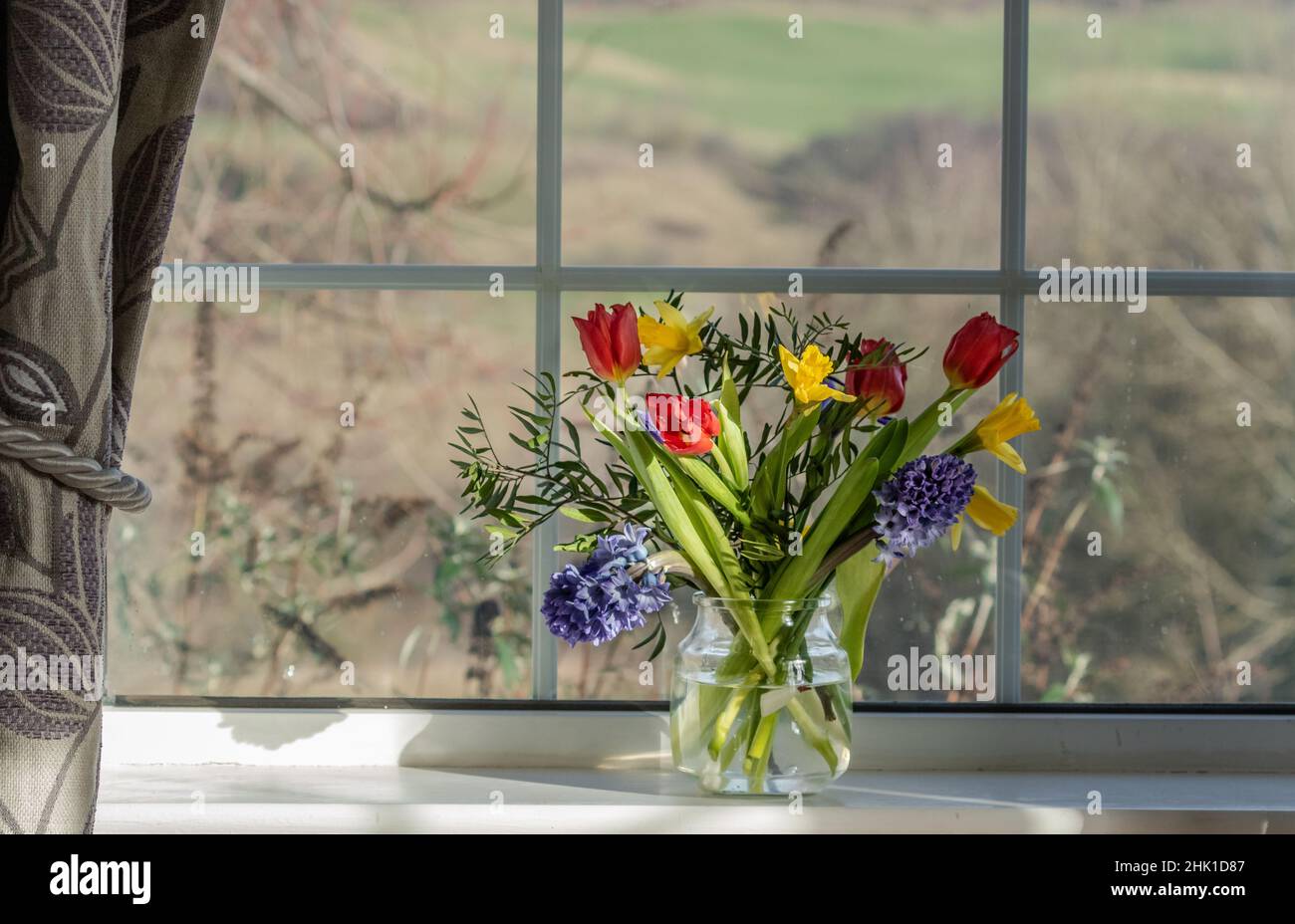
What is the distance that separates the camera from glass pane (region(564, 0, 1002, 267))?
1.29m

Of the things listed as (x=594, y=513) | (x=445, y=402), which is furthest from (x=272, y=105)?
(x=594, y=513)

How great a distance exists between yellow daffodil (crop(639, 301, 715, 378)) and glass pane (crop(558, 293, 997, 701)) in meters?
0.20

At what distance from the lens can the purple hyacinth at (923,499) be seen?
1.02 metres

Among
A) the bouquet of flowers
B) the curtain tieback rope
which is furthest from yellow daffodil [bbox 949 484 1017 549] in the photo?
the curtain tieback rope

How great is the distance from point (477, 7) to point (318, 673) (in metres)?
0.76

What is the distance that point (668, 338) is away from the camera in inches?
42.3

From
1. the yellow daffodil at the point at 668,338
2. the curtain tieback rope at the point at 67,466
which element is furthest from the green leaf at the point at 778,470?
the curtain tieback rope at the point at 67,466

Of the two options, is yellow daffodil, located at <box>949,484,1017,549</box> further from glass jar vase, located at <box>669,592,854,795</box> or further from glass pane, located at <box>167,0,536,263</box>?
glass pane, located at <box>167,0,536,263</box>

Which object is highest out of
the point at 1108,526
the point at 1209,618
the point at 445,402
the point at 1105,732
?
the point at 445,402

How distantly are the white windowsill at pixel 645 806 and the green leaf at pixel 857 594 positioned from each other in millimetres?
140

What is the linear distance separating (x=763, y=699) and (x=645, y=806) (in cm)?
15

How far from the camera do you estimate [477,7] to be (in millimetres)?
1289
